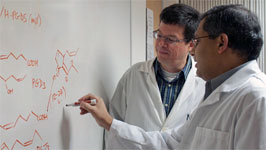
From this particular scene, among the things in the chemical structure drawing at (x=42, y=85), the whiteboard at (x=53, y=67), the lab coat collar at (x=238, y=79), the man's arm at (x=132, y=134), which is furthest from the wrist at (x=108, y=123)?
the lab coat collar at (x=238, y=79)

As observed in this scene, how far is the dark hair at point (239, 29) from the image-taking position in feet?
3.13

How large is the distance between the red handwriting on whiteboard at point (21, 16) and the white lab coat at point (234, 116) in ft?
2.21

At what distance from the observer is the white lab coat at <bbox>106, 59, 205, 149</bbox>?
141 cm

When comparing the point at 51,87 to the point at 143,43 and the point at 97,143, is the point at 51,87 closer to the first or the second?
the point at 97,143

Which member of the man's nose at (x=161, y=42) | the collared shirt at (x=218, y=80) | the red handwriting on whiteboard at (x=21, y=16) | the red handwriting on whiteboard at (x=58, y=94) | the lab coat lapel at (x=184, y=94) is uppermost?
the red handwriting on whiteboard at (x=21, y=16)

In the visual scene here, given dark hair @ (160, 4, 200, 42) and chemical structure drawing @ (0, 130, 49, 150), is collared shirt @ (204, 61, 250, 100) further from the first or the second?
chemical structure drawing @ (0, 130, 49, 150)

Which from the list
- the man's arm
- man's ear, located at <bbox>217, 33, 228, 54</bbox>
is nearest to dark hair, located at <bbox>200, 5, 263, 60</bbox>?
man's ear, located at <bbox>217, 33, 228, 54</bbox>

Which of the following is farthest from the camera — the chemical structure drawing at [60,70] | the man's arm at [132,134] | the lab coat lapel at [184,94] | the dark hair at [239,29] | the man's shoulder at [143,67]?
the man's shoulder at [143,67]

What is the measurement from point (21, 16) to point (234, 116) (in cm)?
76

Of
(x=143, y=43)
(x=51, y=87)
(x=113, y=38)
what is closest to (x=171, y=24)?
(x=113, y=38)

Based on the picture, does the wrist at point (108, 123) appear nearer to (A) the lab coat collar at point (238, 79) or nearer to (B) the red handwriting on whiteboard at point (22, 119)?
(B) the red handwriting on whiteboard at point (22, 119)

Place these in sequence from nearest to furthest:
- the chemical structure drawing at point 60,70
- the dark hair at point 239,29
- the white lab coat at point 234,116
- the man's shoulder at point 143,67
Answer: the white lab coat at point 234,116
the dark hair at point 239,29
the chemical structure drawing at point 60,70
the man's shoulder at point 143,67

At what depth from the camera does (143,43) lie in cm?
193

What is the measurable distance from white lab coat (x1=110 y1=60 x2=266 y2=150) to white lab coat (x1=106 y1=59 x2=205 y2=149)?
28 centimetres
